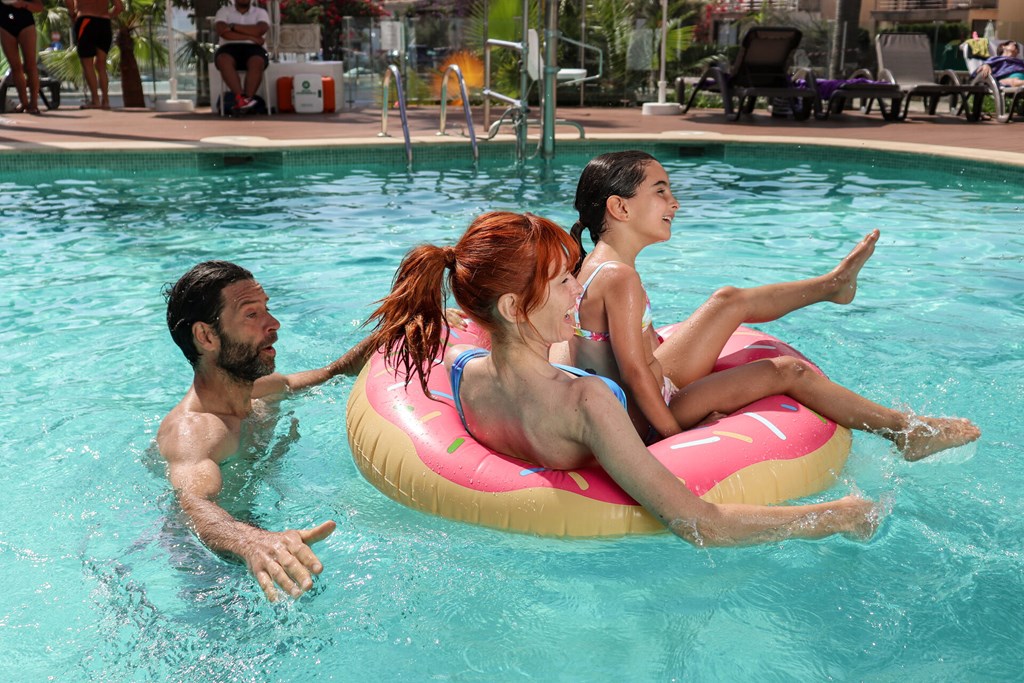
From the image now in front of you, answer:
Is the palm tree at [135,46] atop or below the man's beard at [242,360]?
atop

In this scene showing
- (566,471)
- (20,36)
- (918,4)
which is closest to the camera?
(566,471)

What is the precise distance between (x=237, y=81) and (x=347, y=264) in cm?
777

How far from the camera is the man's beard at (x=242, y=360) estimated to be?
3154 mm

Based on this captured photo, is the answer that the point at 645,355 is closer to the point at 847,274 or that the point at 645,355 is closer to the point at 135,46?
the point at 847,274

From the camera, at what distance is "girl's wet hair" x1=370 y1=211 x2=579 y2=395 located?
2.47m

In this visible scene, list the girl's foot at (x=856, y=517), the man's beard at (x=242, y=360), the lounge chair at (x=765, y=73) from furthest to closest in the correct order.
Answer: the lounge chair at (x=765, y=73), the man's beard at (x=242, y=360), the girl's foot at (x=856, y=517)

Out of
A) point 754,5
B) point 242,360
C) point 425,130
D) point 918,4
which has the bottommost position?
point 242,360

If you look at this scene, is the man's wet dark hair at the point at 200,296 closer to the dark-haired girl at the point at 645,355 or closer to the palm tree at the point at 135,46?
the dark-haired girl at the point at 645,355

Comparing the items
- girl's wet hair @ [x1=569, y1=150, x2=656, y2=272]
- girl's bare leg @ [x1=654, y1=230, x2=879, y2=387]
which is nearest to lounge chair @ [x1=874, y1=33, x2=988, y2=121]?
girl's bare leg @ [x1=654, y1=230, x2=879, y2=387]

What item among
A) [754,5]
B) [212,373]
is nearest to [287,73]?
[212,373]

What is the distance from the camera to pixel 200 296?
10.1ft

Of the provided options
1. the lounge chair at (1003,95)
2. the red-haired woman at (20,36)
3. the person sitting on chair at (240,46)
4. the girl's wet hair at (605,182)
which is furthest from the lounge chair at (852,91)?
the girl's wet hair at (605,182)

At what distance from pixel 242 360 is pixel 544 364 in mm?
1102

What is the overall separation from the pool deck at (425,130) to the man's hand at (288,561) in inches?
330
